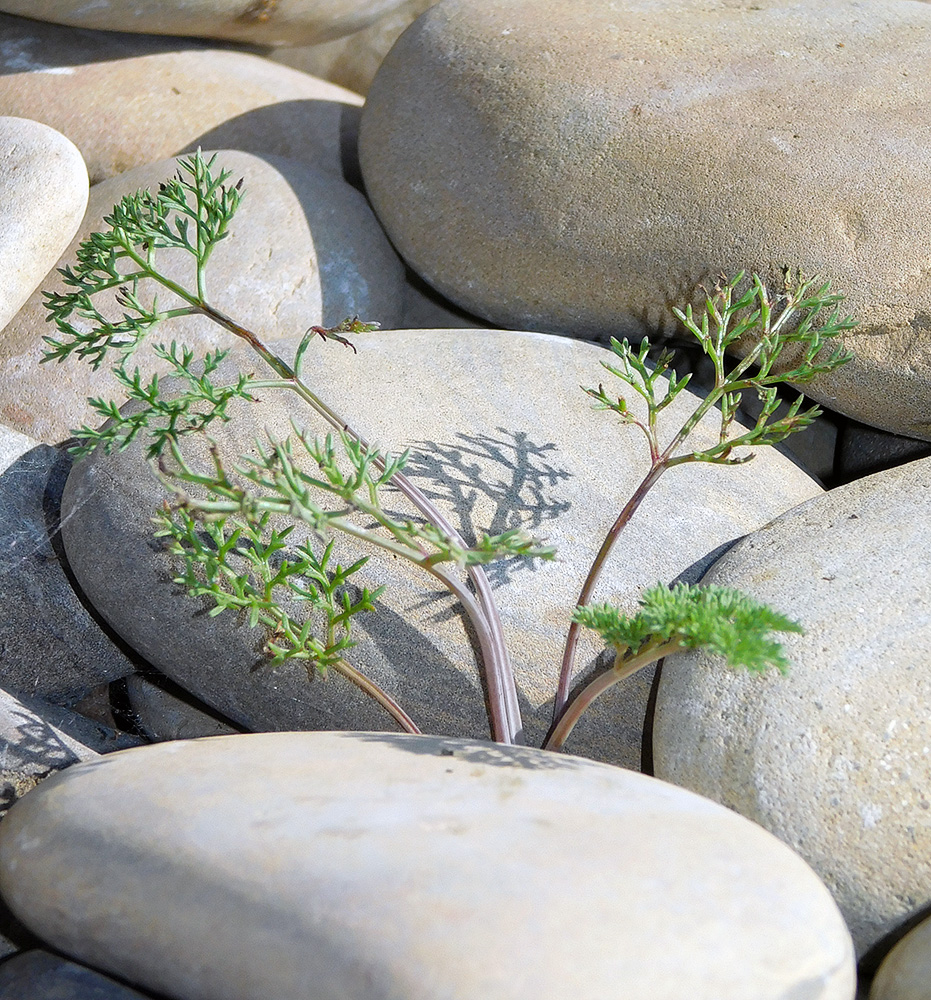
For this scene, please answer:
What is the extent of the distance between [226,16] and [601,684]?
2.35 meters

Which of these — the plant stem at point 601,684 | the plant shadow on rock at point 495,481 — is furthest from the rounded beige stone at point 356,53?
the plant stem at point 601,684

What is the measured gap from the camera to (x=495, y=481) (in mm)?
1980

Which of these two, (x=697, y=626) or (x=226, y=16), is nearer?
(x=697, y=626)

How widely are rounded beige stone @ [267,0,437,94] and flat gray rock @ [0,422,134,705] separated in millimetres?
1836

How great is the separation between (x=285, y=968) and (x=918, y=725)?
3.18 feet

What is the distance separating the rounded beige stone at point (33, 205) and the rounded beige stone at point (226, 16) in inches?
17.2

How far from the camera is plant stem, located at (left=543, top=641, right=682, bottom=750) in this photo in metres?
1.44

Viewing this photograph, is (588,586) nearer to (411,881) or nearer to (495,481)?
(495,481)

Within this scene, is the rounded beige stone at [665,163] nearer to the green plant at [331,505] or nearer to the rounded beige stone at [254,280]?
the rounded beige stone at [254,280]

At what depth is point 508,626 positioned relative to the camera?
1849 millimetres

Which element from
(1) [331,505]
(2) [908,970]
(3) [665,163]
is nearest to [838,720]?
(2) [908,970]

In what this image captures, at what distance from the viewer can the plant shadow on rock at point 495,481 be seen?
191 cm

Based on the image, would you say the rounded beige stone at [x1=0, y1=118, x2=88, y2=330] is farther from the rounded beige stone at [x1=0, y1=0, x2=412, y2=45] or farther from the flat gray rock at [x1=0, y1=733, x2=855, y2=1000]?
the flat gray rock at [x1=0, y1=733, x2=855, y2=1000]

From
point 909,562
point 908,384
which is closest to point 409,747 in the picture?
point 909,562
